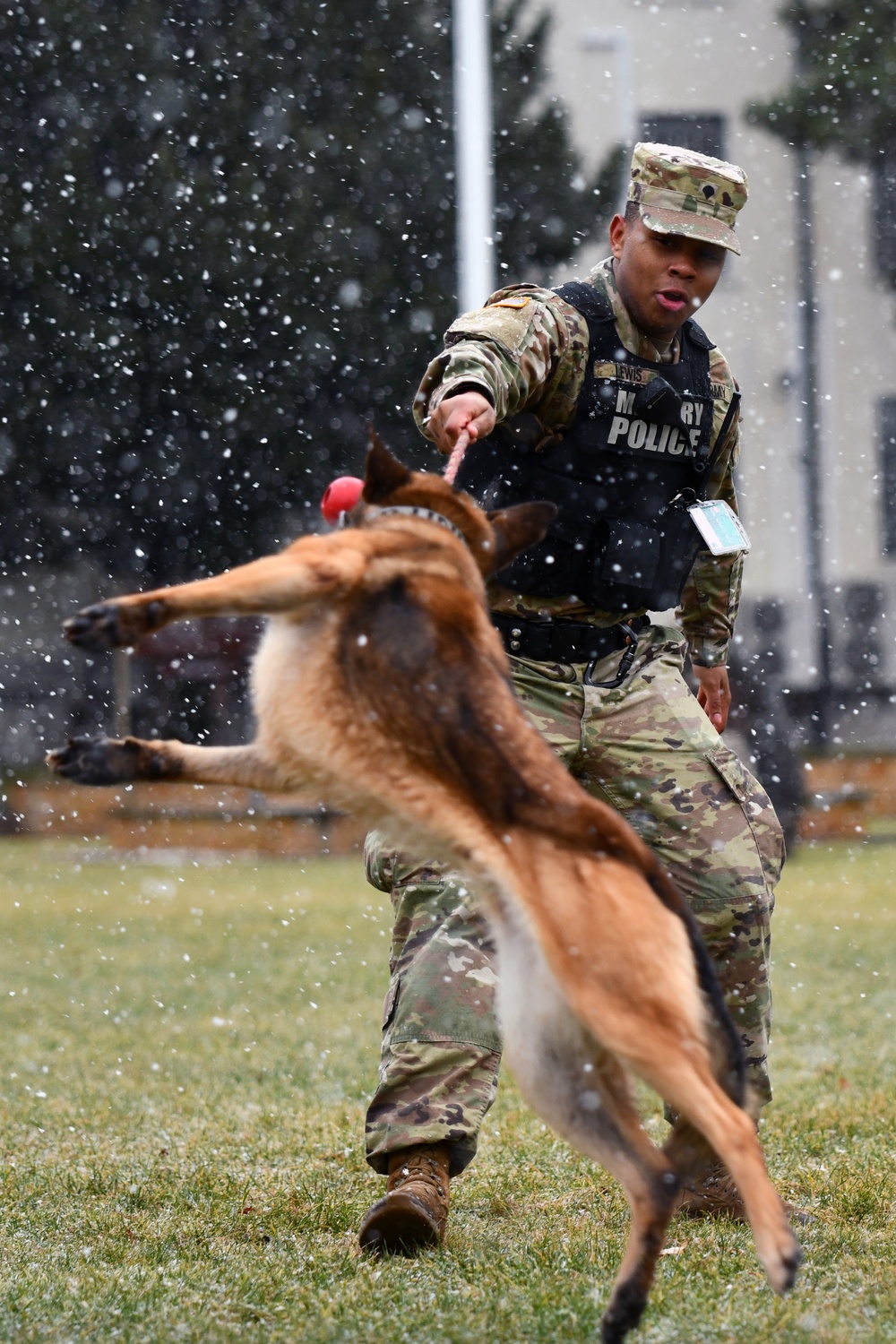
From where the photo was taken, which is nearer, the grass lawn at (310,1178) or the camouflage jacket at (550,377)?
the grass lawn at (310,1178)

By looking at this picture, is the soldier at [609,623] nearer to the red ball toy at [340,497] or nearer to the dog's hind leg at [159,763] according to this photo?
the red ball toy at [340,497]

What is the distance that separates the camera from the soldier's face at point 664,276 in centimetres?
386

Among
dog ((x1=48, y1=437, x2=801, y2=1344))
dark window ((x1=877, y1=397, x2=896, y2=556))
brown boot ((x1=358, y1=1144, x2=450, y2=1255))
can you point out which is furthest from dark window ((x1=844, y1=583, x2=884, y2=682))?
dog ((x1=48, y1=437, x2=801, y2=1344))

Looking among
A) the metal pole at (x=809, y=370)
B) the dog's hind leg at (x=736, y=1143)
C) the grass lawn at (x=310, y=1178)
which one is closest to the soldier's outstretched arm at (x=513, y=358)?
the dog's hind leg at (x=736, y=1143)

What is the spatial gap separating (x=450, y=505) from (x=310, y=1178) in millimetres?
2022

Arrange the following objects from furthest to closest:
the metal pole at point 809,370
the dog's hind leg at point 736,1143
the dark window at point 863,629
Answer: the metal pole at point 809,370, the dark window at point 863,629, the dog's hind leg at point 736,1143

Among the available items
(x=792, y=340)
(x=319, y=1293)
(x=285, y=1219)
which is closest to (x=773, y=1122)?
(x=285, y=1219)

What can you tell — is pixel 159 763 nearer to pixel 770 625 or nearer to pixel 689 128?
pixel 770 625

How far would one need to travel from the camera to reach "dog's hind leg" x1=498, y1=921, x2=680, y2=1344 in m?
2.93

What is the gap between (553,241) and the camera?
62.2ft

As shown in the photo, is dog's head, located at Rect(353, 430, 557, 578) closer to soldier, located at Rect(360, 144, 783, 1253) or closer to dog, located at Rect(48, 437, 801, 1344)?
dog, located at Rect(48, 437, 801, 1344)

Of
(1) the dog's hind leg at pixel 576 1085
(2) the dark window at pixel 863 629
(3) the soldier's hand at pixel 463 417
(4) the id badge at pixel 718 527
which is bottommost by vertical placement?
(2) the dark window at pixel 863 629

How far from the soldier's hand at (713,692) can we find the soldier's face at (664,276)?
1036 millimetres

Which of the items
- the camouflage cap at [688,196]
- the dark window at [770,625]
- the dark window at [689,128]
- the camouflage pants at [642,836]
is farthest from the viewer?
the dark window at [689,128]
